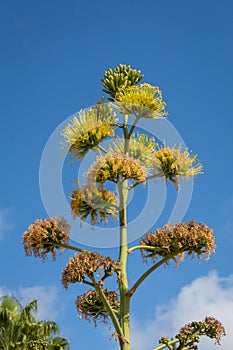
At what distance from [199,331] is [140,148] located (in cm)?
270

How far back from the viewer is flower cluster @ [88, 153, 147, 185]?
8.13 metres

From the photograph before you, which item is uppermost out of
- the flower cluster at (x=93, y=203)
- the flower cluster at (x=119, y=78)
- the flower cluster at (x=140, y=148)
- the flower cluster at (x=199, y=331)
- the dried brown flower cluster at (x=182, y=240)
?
the flower cluster at (x=119, y=78)

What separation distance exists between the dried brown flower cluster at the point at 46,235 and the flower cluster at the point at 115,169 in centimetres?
74

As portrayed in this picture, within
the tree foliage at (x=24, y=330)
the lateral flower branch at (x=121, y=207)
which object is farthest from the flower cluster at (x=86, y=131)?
the tree foliage at (x=24, y=330)

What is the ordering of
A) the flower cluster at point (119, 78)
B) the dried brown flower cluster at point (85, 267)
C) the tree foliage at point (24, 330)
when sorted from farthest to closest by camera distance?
the tree foliage at point (24, 330) → the flower cluster at point (119, 78) → the dried brown flower cluster at point (85, 267)

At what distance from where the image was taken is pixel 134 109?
29.5 feet

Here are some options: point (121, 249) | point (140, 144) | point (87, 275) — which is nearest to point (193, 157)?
point (140, 144)

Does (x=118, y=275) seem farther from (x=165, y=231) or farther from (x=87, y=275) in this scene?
(x=165, y=231)

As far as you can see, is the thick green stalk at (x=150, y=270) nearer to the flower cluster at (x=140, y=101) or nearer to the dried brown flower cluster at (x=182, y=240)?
the dried brown flower cluster at (x=182, y=240)

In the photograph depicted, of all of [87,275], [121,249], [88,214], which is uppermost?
[88,214]

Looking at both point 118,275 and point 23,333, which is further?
point 23,333

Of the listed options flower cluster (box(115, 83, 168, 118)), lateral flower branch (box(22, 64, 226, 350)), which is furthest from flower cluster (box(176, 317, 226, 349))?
flower cluster (box(115, 83, 168, 118))

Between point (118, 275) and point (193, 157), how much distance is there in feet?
6.66

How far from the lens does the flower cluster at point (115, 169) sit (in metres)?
8.13
